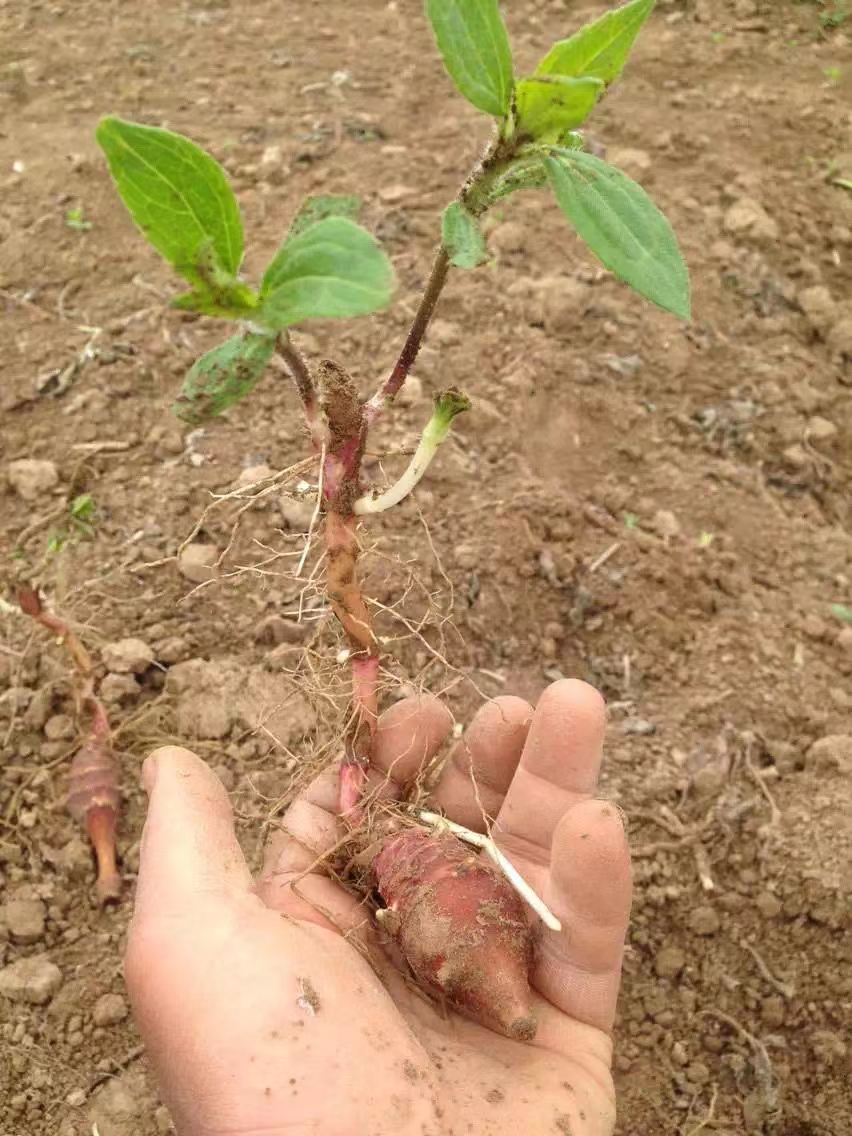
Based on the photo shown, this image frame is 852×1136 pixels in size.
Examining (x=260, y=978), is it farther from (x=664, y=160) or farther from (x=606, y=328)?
(x=664, y=160)

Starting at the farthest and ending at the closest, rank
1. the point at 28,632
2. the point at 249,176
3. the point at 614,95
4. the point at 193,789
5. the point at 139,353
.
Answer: the point at 614,95 → the point at 249,176 → the point at 139,353 → the point at 28,632 → the point at 193,789

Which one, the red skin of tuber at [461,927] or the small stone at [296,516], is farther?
the small stone at [296,516]

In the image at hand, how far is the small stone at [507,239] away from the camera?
227 cm

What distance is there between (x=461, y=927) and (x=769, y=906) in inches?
23.1

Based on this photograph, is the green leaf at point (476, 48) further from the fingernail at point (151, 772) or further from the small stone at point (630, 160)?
the small stone at point (630, 160)

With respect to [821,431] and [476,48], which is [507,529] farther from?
[476,48]

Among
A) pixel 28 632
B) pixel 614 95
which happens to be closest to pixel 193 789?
pixel 28 632

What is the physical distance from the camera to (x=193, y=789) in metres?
1.16

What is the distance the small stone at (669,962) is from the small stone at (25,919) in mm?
923

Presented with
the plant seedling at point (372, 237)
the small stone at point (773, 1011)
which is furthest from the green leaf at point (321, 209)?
the small stone at point (773, 1011)

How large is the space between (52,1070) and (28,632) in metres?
0.70

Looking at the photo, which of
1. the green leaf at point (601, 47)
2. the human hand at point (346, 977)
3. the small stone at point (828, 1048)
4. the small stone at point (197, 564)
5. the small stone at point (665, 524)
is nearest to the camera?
the green leaf at point (601, 47)

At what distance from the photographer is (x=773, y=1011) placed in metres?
1.45

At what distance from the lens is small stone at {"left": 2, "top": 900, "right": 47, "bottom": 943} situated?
1.43 meters
